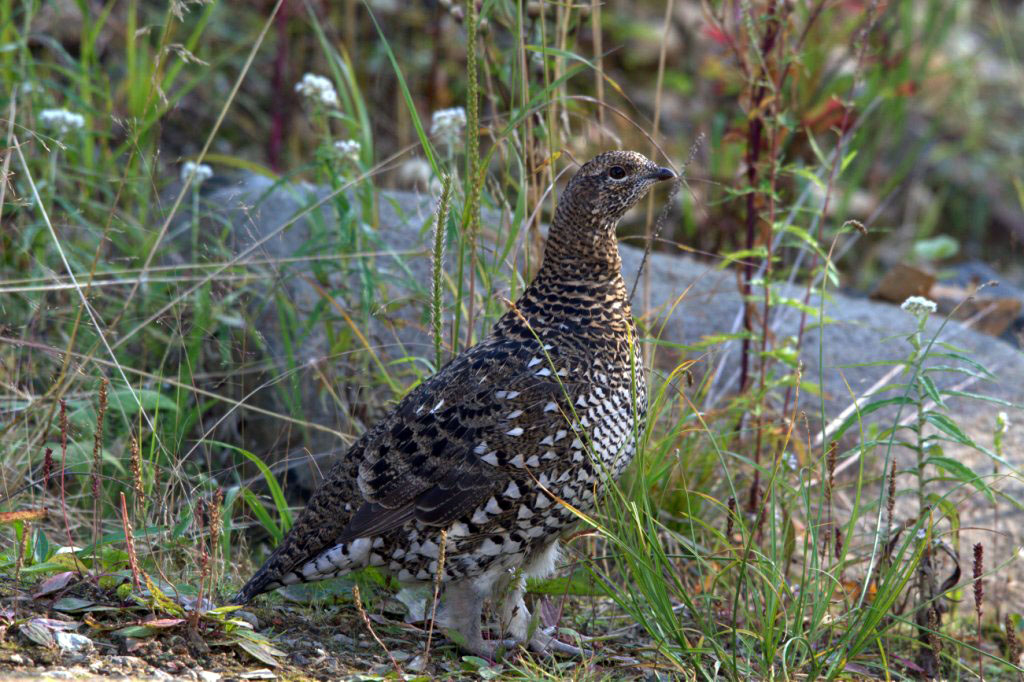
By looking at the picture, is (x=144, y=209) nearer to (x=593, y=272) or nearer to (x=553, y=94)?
(x=553, y=94)

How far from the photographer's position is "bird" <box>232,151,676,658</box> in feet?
10.7

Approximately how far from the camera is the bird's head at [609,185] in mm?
3592

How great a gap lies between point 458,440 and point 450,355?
832 millimetres

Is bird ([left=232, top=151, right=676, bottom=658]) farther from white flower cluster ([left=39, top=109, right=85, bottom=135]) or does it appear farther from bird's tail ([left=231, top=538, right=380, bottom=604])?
white flower cluster ([left=39, top=109, right=85, bottom=135])

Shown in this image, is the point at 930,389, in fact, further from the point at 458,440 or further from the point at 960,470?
the point at 458,440

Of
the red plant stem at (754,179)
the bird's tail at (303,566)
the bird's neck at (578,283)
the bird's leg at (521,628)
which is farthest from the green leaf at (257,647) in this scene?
the red plant stem at (754,179)

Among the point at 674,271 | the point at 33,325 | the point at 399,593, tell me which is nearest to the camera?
the point at 399,593

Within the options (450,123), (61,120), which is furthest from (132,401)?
(450,123)

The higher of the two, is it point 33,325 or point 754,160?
point 754,160

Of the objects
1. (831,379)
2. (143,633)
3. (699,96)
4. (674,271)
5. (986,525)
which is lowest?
(143,633)

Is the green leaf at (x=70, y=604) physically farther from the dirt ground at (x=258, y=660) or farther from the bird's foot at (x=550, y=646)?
the bird's foot at (x=550, y=646)

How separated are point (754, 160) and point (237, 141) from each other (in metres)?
4.30

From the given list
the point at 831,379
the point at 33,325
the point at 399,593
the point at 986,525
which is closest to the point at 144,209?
the point at 33,325

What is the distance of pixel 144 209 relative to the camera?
4.98m
